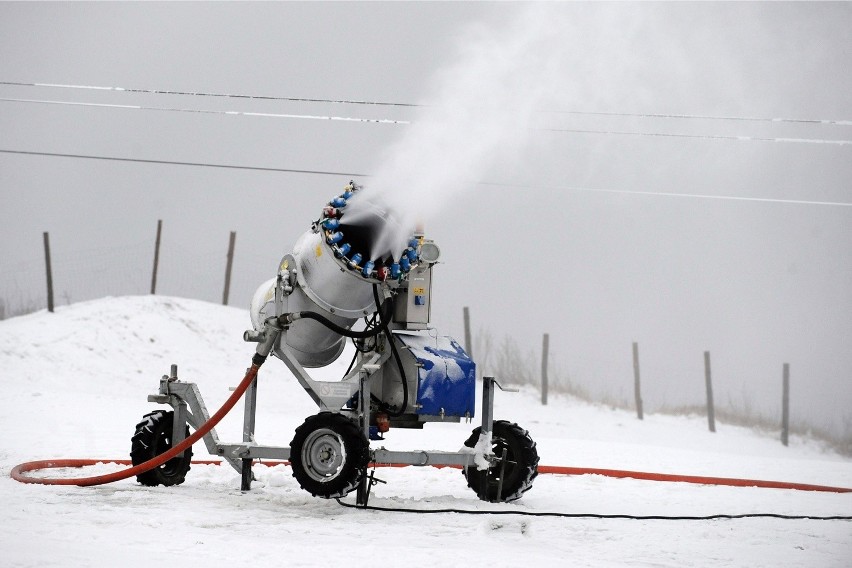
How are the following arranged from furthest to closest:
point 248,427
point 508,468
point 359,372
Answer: point 508,468, point 248,427, point 359,372

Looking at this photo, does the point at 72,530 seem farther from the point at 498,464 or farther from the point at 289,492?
the point at 498,464

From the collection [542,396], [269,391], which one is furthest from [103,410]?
[542,396]

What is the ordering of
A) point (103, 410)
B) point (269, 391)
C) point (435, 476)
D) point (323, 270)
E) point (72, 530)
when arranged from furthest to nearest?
point (269, 391) < point (103, 410) < point (435, 476) < point (323, 270) < point (72, 530)

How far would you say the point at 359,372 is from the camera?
9438 mm

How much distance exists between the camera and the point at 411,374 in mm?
9695

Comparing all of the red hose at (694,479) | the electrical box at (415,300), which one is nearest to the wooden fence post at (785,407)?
the red hose at (694,479)

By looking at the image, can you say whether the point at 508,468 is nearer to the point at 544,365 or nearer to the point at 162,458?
the point at 162,458

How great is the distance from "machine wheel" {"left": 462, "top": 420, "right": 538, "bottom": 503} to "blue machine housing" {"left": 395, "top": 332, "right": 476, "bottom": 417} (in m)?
0.37

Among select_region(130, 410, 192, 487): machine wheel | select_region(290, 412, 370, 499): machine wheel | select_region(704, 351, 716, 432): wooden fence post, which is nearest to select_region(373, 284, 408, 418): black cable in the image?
select_region(290, 412, 370, 499): machine wheel

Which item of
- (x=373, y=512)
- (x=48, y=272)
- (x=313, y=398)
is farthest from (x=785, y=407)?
(x=313, y=398)

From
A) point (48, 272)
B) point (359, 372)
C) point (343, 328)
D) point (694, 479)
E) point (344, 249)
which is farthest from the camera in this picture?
point (48, 272)

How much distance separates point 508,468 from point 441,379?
1147mm

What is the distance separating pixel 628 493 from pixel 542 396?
15.3m

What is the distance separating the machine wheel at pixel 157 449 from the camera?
1023 cm
